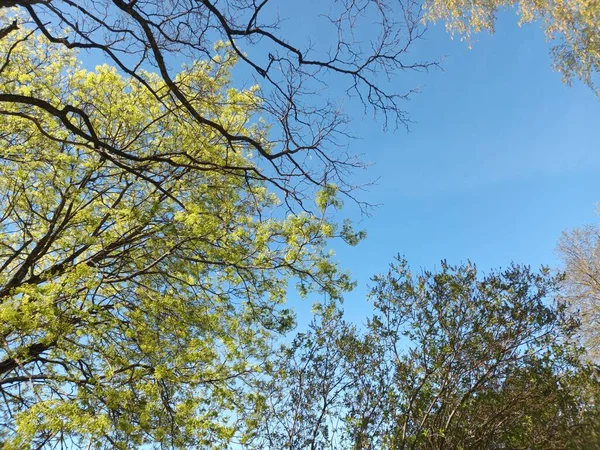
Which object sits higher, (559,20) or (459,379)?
(559,20)

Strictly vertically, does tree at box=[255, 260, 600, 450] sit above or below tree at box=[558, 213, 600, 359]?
below

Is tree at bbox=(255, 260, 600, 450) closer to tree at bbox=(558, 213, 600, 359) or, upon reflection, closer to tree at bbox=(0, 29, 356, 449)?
tree at bbox=(0, 29, 356, 449)

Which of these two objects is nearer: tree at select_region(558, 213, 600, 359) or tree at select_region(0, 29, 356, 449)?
tree at select_region(0, 29, 356, 449)

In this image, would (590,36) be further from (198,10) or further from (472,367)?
(198,10)

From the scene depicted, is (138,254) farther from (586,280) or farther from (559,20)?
(586,280)

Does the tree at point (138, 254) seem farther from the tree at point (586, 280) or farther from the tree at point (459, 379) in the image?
the tree at point (586, 280)

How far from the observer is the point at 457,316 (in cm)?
744

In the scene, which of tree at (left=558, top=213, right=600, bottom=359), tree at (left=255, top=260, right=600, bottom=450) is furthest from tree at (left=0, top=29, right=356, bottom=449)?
tree at (left=558, top=213, right=600, bottom=359)

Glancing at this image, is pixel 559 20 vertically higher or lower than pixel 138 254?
higher

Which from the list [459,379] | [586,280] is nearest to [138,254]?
[459,379]

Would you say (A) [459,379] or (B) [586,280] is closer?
(A) [459,379]

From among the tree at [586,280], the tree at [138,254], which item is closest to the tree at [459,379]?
the tree at [138,254]

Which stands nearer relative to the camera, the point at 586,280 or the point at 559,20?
the point at 559,20

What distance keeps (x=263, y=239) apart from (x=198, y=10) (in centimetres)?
378
